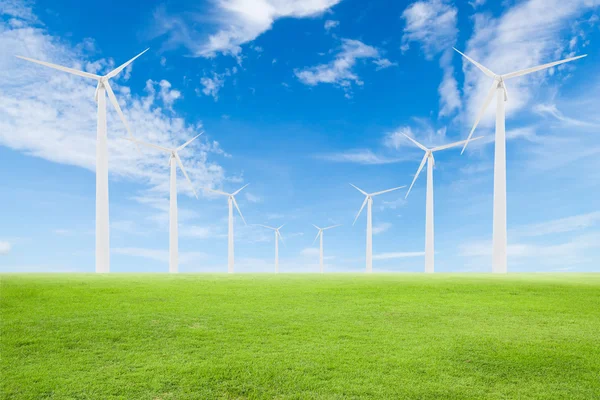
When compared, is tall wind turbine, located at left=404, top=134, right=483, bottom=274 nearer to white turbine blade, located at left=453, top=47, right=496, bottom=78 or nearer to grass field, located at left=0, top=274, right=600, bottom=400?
white turbine blade, located at left=453, top=47, right=496, bottom=78

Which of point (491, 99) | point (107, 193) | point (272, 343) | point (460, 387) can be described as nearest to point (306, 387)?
point (272, 343)

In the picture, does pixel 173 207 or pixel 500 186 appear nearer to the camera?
pixel 500 186

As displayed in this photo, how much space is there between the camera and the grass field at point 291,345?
1335 cm

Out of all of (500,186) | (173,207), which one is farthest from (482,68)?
(173,207)

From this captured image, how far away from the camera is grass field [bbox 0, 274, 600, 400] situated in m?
13.4

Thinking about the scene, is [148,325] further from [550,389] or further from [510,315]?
[510,315]

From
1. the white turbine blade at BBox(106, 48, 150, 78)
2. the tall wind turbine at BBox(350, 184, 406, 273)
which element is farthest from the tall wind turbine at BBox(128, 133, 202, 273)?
the tall wind turbine at BBox(350, 184, 406, 273)

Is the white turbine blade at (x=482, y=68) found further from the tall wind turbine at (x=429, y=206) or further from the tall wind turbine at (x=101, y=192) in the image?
the tall wind turbine at (x=101, y=192)

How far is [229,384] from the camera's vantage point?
13.4 metres

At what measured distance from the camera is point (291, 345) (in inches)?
639

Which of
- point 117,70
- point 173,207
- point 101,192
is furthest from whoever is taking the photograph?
point 173,207

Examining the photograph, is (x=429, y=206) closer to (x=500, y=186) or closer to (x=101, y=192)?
(x=500, y=186)

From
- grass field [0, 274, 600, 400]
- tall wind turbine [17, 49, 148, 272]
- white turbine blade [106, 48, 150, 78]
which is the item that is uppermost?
white turbine blade [106, 48, 150, 78]

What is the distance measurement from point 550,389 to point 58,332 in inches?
650
